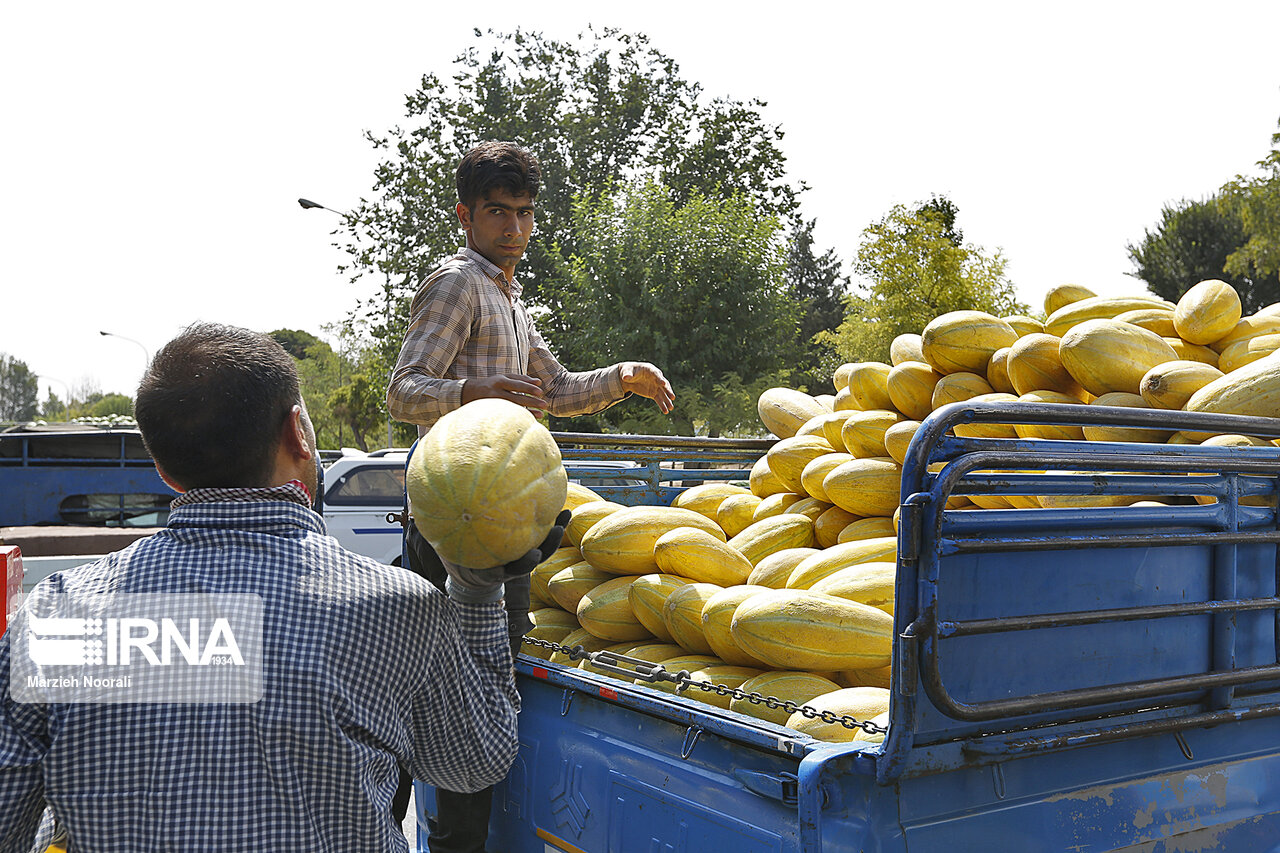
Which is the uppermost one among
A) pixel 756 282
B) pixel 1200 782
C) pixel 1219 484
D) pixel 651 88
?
pixel 651 88

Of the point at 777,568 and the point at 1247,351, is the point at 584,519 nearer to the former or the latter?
the point at 777,568

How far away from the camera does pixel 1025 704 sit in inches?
83.7

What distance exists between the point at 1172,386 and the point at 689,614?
180cm

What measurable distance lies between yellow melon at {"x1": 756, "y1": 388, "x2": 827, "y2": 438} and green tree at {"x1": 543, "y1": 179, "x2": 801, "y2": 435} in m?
12.9

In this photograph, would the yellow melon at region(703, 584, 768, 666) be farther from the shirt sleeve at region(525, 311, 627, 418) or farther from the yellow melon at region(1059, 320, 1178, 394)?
the yellow melon at region(1059, 320, 1178, 394)

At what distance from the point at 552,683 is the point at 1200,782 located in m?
1.77

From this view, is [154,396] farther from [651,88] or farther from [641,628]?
[651,88]

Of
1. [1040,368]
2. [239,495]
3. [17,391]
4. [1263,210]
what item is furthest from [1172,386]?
[17,391]

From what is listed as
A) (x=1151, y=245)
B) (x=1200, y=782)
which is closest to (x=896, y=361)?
(x=1200, y=782)

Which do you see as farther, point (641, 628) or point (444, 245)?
point (444, 245)

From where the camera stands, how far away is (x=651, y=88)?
2939cm

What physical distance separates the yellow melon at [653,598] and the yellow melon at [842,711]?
31.0 inches
